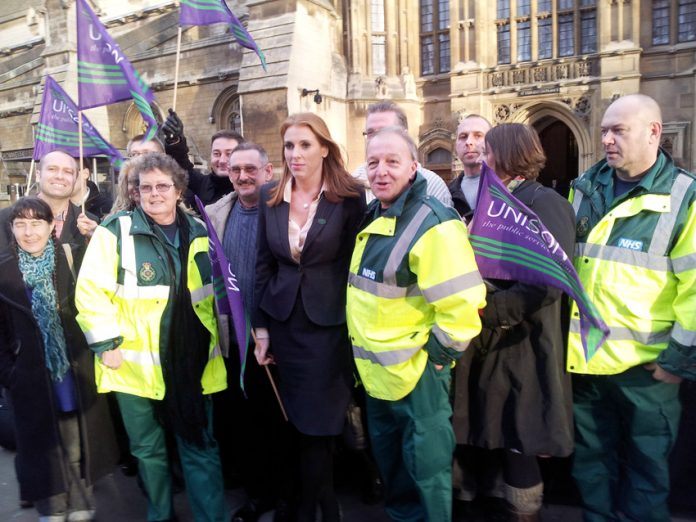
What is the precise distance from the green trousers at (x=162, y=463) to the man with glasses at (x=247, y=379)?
33 cm

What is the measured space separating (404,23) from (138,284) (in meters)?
15.3

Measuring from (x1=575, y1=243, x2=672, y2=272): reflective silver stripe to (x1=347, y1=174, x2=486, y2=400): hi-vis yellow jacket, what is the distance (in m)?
0.68

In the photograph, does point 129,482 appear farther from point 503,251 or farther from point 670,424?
point 670,424

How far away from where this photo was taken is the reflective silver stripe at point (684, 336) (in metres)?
2.32

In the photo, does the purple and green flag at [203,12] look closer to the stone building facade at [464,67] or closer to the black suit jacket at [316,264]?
the black suit jacket at [316,264]

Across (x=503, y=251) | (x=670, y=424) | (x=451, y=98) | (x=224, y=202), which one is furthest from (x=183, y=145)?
(x=451, y=98)

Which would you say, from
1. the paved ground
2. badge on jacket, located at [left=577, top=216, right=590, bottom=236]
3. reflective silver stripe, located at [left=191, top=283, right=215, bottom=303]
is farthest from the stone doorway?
reflective silver stripe, located at [left=191, top=283, right=215, bottom=303]

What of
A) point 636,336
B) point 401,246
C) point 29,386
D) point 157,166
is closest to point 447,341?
point 401,246

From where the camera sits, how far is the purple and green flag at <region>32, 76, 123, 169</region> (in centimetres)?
510

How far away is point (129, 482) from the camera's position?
3.76 m

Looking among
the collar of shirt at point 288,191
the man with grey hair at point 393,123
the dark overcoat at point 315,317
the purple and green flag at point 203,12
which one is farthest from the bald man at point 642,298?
the purple and green flag at point 203,12

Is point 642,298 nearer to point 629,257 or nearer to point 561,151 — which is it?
point 629,257

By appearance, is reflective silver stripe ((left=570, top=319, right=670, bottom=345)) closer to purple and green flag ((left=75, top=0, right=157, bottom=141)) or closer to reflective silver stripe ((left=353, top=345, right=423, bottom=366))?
reflective silver stripe ((left=353, top=345, right=423, bottom=366))

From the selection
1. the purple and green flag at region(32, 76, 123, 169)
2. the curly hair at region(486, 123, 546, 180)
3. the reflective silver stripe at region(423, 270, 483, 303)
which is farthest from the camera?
the purple and green flag at region(32, 76, 123, 169)
